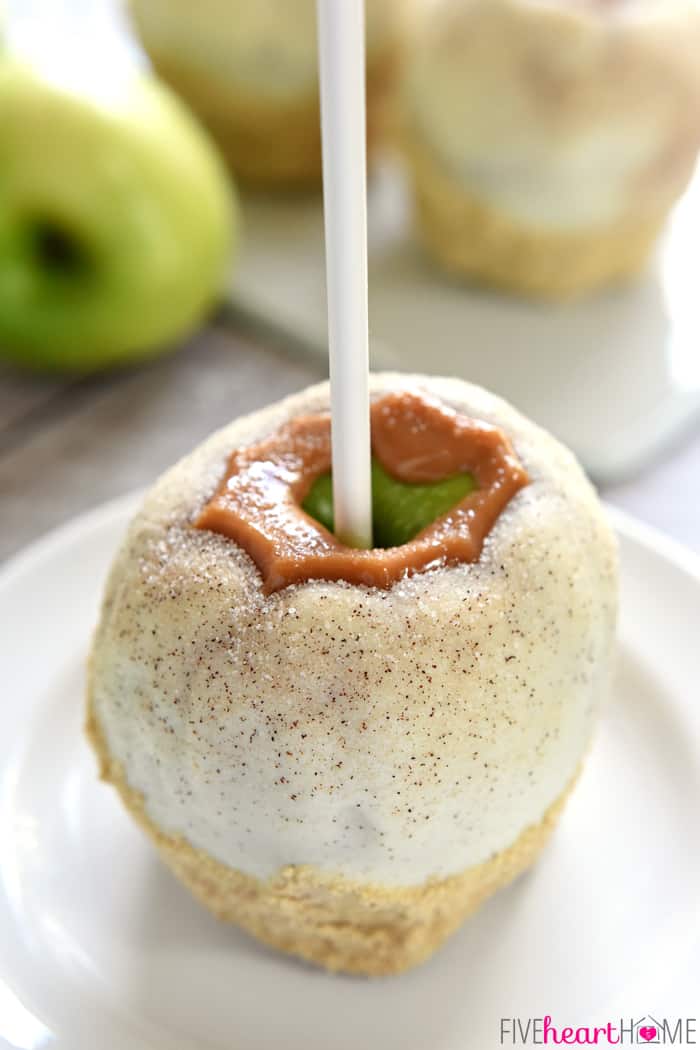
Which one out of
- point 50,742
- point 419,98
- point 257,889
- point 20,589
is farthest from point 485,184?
point 257,889

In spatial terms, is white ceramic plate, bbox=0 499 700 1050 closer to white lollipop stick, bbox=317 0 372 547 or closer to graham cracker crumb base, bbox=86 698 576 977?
graham cracker crumb base, bbox=86 698 576 977

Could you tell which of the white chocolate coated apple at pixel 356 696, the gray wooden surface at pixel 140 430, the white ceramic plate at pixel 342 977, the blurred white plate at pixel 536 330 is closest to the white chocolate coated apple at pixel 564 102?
the blurred white plate at pixel 536 330

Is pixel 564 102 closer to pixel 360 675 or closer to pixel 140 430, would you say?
pixel 140 430

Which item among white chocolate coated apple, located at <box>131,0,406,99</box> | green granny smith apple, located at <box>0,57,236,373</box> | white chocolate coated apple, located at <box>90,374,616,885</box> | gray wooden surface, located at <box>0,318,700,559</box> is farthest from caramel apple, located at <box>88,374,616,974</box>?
white chocolate coated apple, located at <box>131,0,406,99</box>

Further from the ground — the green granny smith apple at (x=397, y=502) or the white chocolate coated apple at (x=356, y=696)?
the green granny smith apple at (x=397, y=502)

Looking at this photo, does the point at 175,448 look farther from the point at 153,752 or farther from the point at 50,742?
the point at 153,752

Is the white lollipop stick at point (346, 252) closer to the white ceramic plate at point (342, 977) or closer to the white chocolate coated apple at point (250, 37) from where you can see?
the white ceramic plate at point (342, 977)

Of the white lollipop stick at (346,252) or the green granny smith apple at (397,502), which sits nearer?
the white lollipop stick at (346,252)
